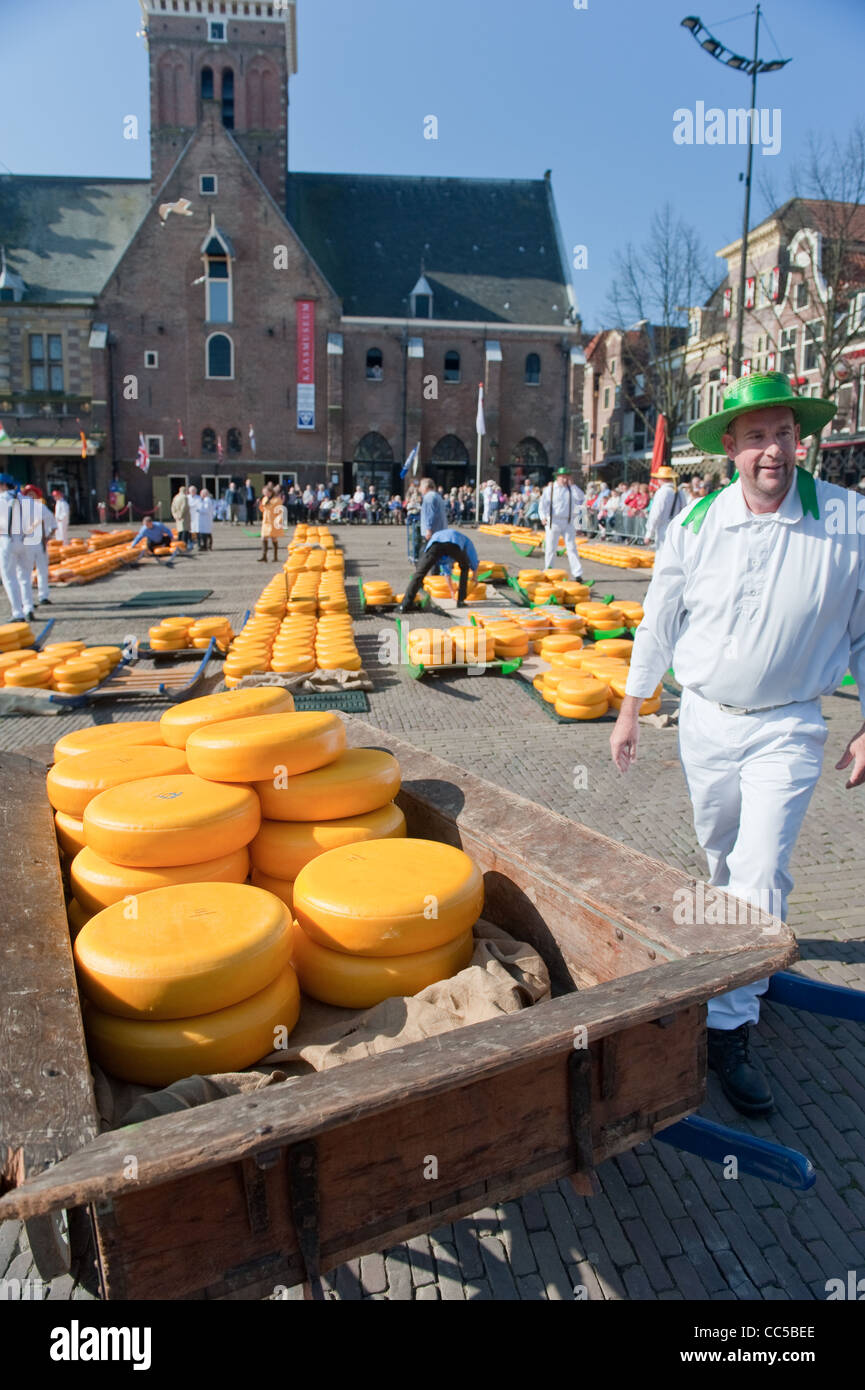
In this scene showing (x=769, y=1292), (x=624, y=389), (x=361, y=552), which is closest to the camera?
(x=769, y=1292)

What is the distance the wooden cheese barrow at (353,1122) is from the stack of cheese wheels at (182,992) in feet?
0.42

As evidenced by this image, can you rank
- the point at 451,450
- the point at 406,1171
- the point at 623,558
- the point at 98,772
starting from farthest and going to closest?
the point at 451,450 < the point at 623,558 < the point at 98,772 < the point at 406,1171

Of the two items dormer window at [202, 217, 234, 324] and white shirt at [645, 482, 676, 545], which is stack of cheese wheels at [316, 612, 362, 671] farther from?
dormer window at [202, 217, 234, 324]

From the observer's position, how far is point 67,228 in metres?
46.3

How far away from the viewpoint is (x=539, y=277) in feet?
164

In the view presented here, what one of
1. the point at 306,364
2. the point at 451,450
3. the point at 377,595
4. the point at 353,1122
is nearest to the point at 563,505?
the point at 377,595

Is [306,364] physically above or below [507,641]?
above

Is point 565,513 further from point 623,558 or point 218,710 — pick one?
point 218,710

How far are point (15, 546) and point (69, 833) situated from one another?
1158 centimetres

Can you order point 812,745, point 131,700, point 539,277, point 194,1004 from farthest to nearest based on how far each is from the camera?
point 539,277
point 131,700
point 812,745
point 194,1004

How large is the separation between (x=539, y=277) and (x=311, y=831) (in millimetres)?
52760

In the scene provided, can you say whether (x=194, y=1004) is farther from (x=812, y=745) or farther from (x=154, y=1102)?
(x=812, y=745)

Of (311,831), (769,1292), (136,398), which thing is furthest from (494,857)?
(136,398)
